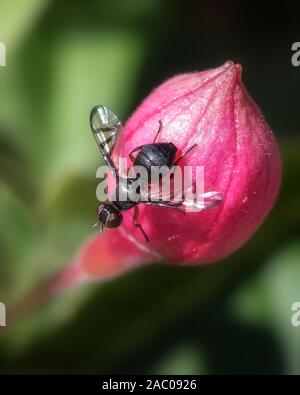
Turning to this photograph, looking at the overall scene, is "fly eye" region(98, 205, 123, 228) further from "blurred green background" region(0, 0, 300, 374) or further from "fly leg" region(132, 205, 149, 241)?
"blurred green background" region(0, 0, 300, 374)

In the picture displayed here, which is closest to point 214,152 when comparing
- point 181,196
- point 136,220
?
point 181,196

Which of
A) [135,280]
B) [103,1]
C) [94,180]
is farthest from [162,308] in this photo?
[103,1]

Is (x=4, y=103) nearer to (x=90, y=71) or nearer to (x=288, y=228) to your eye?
(x=90, y=71)

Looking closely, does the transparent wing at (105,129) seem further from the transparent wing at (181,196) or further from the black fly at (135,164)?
the transparent wing at (181,196)

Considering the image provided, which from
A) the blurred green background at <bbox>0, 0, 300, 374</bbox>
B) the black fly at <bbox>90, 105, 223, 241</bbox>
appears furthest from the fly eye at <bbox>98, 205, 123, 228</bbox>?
the blurred green background at <bbox>0, 0, 300, 374</bbox>

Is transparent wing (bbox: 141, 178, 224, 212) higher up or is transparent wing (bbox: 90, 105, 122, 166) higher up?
transparent wing (bbox: 90, 105, 122, 166)

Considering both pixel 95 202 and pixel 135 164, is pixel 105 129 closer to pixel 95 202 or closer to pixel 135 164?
pixel 135 164
